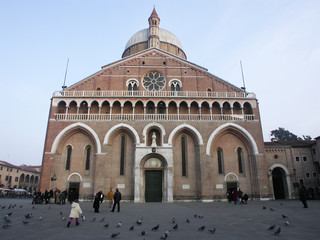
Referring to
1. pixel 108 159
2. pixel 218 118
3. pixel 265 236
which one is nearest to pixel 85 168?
pixel 108 159

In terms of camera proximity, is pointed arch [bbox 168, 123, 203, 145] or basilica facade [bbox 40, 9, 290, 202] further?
pointed arch [bbox 168, 123, 203, 145]

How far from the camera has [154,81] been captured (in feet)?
88.7

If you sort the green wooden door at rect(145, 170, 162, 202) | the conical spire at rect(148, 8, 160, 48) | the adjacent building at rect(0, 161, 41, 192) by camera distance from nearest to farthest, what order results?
the green wooden door at rect(145, 170, 162, 202), the conical spire at rect(148, 8, 160, 48), the adjacent building at rect(0, 161, 41, 192)

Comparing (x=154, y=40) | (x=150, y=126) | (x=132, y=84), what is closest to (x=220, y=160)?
(x=150, y=126)

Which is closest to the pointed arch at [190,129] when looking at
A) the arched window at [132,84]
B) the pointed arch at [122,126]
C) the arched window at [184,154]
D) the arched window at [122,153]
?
the arched window at [184,154]

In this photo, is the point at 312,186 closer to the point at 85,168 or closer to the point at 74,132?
the point at 85,168

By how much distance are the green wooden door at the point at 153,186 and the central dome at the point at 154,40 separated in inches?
810

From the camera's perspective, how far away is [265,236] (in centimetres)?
591

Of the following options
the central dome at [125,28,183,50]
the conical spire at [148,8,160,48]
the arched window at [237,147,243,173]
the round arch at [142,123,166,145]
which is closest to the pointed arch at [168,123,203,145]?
the round arch at [142,123,166,145]

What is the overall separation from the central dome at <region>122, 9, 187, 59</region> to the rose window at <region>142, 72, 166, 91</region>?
9.49m

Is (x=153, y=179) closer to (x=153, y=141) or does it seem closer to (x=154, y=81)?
(x=153, y=141)

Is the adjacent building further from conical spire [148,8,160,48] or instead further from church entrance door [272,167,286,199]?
church entrance door [272,167,286,199]

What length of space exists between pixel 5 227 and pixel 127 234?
4087mm

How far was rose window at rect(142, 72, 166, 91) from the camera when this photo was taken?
87.7 ft
